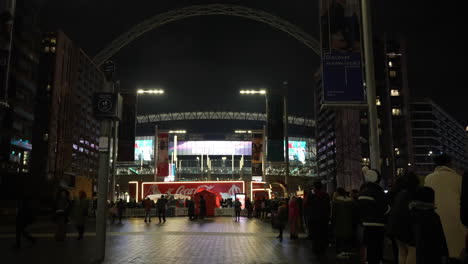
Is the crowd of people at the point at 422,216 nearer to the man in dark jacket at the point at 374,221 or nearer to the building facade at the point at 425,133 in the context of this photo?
the man in dark jacket at the point at 374,221

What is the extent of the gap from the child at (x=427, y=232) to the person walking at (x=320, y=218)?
578 cm

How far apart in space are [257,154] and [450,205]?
28.6 m

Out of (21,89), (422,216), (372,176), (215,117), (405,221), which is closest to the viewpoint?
(422,216)

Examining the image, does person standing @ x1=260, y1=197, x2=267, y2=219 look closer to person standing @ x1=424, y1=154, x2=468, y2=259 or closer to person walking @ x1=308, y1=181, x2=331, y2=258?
person walking @ x1=308, y1=181, x2=331, y2=258

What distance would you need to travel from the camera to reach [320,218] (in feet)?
37.2

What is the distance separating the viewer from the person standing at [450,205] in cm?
589

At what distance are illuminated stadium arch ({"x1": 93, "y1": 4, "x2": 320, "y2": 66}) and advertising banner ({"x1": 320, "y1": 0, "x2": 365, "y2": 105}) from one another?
15229mm

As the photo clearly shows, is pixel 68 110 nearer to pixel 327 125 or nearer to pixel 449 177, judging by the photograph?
pixel 449 177

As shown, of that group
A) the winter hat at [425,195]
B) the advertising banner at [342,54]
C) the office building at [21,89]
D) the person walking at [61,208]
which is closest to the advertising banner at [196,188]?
the office building at [21,89]

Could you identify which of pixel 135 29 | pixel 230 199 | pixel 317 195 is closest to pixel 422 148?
pixel 230 199

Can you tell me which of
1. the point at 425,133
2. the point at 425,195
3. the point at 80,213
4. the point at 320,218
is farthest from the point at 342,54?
the point at 425,133

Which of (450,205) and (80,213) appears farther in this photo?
(80,213)

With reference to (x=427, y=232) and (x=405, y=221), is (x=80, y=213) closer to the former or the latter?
(x=405, y=221)

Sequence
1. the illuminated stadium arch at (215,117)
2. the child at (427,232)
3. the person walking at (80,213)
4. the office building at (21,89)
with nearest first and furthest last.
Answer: the child at (427,232)
the person walking at (80,213)
the office building at (21,89)
the illuminated stadium arch at (215,117)
